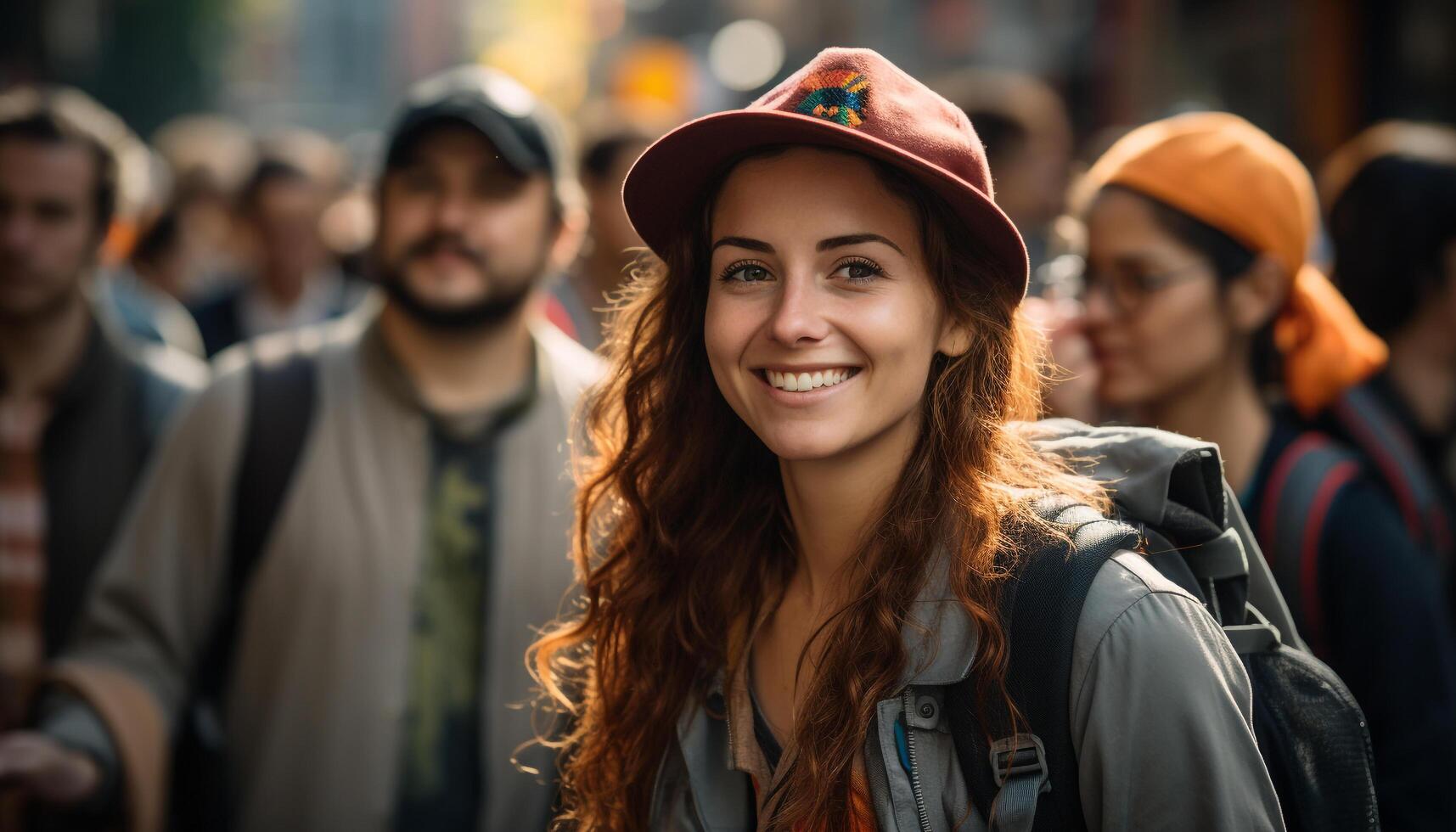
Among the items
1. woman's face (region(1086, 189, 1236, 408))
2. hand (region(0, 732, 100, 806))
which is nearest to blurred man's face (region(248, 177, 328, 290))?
hand (region(0, 732, 100, 806))

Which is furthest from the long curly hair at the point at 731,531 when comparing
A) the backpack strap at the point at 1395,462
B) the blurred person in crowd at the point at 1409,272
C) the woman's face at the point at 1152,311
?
the blurred person in crowd at the point at 1409,272

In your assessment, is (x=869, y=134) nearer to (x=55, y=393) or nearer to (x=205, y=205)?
(x=55, y=393)

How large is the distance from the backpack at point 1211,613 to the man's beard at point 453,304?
79.3 inches

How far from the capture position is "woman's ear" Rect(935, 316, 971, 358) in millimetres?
2096

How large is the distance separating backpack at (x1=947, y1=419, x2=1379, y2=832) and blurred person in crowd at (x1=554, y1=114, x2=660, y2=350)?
363cm

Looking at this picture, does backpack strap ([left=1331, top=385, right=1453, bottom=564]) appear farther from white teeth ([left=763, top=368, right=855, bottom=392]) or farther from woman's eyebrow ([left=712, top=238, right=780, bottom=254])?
woman's eyebrow ([left=712, top=238, right=780, bottom=254])

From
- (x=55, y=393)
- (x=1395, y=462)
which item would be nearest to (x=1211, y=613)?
(x=1395, y=462)

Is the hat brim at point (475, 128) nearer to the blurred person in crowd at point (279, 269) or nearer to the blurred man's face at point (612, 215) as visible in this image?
the blurred man's face at point (612, 215)

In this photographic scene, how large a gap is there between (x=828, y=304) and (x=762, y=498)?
54 centimetres

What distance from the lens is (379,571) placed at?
3314 millimetres

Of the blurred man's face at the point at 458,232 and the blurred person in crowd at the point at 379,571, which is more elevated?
the blurred man's face at the point at 458,232

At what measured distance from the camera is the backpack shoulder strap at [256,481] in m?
3.31

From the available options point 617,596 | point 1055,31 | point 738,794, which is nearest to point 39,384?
point 617,596

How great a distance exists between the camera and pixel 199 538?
3295 mm
